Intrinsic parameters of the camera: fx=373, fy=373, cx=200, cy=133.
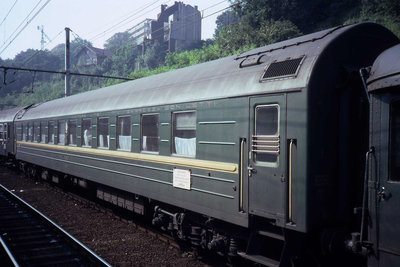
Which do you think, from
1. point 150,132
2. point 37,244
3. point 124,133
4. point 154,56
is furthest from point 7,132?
point 154,56

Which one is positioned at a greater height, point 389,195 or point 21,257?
point 389,195

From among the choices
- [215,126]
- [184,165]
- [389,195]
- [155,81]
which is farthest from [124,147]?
[389,195]

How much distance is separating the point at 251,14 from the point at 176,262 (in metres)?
33.9

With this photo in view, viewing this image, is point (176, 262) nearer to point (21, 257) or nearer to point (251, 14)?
point (21, 257)

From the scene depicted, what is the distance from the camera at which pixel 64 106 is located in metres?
14.4

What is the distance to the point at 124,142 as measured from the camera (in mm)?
9578

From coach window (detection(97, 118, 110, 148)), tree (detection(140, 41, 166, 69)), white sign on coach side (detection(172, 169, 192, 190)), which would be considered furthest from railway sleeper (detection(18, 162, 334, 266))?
tree (detection(140, 41, 166, 69))

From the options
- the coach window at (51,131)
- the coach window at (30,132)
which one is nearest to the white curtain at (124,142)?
the coach window at (51,131)

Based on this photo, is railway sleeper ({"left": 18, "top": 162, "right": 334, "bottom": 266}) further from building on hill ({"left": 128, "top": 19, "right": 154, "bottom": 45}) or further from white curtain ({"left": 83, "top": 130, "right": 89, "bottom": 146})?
building on hill ({"left": 128, "top": 19, "right": 154, "bottom": 45})

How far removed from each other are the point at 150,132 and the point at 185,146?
150 centimetres

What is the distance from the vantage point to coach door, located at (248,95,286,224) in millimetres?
5082

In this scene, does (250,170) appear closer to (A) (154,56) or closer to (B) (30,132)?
(B) (30,132)

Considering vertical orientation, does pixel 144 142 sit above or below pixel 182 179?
above

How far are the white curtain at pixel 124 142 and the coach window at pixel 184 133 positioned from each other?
2175 mm
